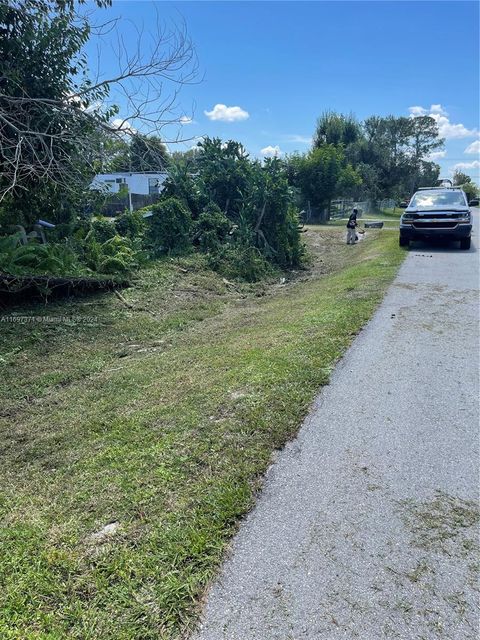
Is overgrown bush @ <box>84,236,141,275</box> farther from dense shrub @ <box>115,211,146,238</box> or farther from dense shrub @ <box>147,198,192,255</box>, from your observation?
dense shrub @ <box>147,198,192,255</box>

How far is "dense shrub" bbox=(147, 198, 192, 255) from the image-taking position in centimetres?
1243

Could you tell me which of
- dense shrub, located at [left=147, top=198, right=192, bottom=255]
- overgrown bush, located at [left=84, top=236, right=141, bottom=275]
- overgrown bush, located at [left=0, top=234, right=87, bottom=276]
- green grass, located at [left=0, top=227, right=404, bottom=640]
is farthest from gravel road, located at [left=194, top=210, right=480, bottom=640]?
dense shrub, located at [left=147, top=198, right=192, bottom=255]

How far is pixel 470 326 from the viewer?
5.38 meters

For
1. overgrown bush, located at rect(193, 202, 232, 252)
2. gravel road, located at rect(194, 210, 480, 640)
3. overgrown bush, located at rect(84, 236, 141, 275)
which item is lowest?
gravel road, located at rect(194, 210, 480, 640)

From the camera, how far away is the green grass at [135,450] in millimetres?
1781

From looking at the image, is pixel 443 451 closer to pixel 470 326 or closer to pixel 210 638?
pixel 210 638

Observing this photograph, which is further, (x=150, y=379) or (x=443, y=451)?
(x=150, y=379)

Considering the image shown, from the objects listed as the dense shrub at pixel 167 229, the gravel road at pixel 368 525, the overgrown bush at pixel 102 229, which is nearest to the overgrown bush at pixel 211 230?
the dense shrub at pixel 167 229

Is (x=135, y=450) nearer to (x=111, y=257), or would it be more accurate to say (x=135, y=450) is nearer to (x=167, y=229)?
(x=111, y=257)

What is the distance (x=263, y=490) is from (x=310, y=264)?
12550 millimetres

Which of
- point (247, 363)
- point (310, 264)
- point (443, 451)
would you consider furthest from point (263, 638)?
point (310, 264)

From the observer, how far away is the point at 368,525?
2162mm

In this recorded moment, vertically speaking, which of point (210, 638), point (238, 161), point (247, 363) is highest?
point (238, 161)

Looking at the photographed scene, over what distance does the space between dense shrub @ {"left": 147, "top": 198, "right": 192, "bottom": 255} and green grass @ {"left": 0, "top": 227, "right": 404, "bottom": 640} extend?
5.95 metres
